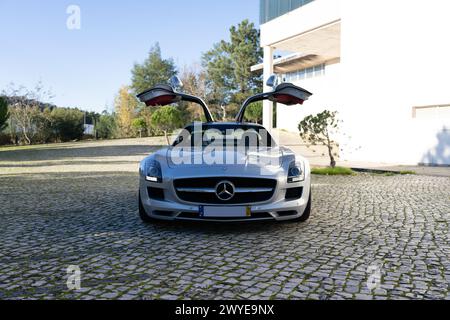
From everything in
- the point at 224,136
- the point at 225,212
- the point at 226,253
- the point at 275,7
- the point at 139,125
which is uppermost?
the point at 275,7

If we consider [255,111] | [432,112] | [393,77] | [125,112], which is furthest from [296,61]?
[125,112]

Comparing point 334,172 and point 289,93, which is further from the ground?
point 289,93

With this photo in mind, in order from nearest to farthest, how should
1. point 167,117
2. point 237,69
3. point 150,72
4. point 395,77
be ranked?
point 395,77 < point 167,117 < point 237,69 < point 150,72

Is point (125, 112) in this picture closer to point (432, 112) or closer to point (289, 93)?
point (432, 112)

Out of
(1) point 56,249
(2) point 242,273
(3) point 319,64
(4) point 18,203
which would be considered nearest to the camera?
(2) point 242,273

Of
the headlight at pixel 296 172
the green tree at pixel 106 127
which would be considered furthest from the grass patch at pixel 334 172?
the green tree at pixel 106 127

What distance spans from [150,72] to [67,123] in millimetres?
18329

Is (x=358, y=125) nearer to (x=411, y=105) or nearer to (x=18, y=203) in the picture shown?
(x=411, y=105)

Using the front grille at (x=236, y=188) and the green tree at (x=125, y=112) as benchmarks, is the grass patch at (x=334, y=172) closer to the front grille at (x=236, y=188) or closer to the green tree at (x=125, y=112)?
the front grille at (x=236, y=188)

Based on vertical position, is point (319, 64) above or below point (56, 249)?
above

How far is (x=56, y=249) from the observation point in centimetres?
386

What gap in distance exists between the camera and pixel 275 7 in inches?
870

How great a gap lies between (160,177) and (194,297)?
1.85m
